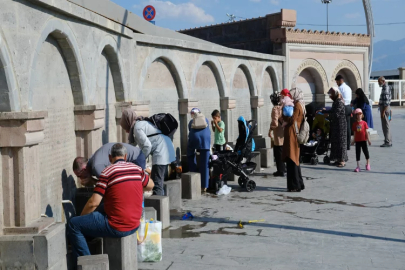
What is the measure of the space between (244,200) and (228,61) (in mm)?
5667

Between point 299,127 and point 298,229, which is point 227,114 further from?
point 298,229

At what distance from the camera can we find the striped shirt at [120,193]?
5.42m

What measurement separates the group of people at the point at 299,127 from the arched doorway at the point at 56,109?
168 inches

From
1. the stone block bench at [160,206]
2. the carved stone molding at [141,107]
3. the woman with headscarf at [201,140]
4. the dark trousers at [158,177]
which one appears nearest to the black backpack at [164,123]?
the dark trousers at [158,177]

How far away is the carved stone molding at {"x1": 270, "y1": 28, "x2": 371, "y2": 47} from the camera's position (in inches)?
739

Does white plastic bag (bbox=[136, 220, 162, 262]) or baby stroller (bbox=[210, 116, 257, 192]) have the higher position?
baby stroller (bbox=[210, 116, 257, 192])

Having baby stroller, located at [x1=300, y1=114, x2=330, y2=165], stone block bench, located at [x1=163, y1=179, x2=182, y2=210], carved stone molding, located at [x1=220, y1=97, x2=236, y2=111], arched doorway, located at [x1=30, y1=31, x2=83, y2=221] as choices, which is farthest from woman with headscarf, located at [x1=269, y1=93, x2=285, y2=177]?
arched doorway, located at [x1=30, y1=31, x2=83, y2=221]

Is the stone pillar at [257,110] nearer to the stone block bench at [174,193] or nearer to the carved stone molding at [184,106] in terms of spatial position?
the carved stone molding at [184,106]

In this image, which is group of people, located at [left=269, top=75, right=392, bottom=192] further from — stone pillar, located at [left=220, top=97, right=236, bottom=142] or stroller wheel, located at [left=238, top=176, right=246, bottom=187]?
stone pillar, located at [left=220, top=97, right=236, bottom=142]

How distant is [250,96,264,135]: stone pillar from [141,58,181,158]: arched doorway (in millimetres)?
4677

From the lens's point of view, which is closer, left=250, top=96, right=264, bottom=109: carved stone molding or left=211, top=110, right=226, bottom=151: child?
left=211, top=110, right=226, bottom=151: child

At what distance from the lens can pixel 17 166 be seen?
5469 mm

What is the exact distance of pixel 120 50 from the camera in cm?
932

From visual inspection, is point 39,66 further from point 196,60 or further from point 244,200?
point 196,60
